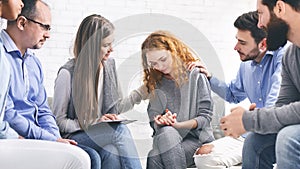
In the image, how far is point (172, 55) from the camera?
220 centimetres

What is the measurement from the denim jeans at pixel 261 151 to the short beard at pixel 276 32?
1.21ft

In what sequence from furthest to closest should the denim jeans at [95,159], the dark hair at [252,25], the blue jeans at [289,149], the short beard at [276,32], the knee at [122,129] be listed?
the dark hair at [252,25] < the knee at [122,129] < the denim jeans at [95,159] < the short beard at [276,32] < the blue jeans at [289,149]

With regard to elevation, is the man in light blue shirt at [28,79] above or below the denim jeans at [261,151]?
above

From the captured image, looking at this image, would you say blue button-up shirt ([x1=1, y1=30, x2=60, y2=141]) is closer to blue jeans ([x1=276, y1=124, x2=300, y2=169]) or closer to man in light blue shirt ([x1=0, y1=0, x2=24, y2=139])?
man in light blue shirt ([x1=0, y1=0, x2=24, y2=139])

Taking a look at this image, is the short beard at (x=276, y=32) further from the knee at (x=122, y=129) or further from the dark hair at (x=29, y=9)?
the dark hair at (x=29, y=9)

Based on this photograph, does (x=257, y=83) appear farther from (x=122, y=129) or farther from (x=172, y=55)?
(x=122, y=129)

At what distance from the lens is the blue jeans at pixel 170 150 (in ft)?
6.72

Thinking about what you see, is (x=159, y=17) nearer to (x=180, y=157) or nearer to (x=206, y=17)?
(x=206, y=17)

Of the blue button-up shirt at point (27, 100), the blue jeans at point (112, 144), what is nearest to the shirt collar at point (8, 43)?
the blue button-up shirt at point (27, 100)

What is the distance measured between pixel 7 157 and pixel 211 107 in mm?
1027

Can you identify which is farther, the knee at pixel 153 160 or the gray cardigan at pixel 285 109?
the knee at pixel 153 160

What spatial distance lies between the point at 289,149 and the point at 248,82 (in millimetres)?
691

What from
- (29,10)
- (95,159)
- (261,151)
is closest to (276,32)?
(261,151)

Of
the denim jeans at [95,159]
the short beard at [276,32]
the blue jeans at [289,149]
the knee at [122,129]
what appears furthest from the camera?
the knee at [122,129]
